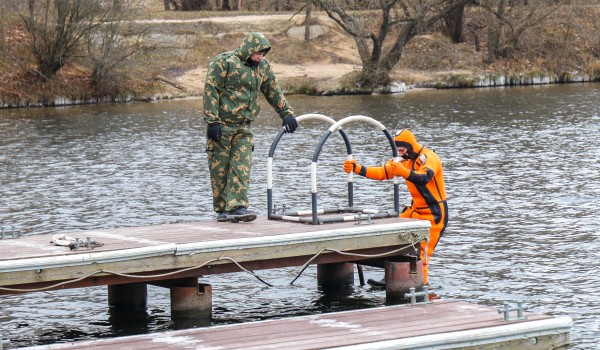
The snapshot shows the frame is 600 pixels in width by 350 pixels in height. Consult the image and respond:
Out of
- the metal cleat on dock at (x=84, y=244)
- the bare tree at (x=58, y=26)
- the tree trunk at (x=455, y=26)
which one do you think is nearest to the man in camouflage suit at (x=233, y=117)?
the metal cleat on dock at (x=84, y=244)

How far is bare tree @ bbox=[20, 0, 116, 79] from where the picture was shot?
54250 millimetres

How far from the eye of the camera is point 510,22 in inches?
2446

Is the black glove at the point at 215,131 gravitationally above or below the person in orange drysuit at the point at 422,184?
above

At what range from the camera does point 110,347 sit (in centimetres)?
1066

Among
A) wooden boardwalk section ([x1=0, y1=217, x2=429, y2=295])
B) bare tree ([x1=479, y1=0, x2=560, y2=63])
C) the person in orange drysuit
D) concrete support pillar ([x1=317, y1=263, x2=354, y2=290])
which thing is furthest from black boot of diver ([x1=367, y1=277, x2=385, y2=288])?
bare tree ([x1=479, y1=0, x2=560, y2=63])

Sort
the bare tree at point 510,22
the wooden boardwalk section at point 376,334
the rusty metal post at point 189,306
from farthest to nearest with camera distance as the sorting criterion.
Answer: the bare tree at point 510,22 < the rusty metal post at point 189,306 < the wooden boardwalk section at point 376,334

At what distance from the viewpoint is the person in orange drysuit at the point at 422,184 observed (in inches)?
576

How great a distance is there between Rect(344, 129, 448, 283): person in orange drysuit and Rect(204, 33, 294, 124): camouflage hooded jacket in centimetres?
155

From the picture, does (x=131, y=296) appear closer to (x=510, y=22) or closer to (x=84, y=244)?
(x=84, y=244)

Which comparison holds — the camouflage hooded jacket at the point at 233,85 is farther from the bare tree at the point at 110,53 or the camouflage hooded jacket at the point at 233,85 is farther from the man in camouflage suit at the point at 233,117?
the bare tree at the point at 110,53

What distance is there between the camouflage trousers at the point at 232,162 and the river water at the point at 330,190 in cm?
137

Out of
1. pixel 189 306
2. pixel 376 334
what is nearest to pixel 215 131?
pixel 189 306

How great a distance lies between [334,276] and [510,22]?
48.7 meters

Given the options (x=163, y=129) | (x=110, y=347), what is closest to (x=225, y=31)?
(x=163, y=129)
